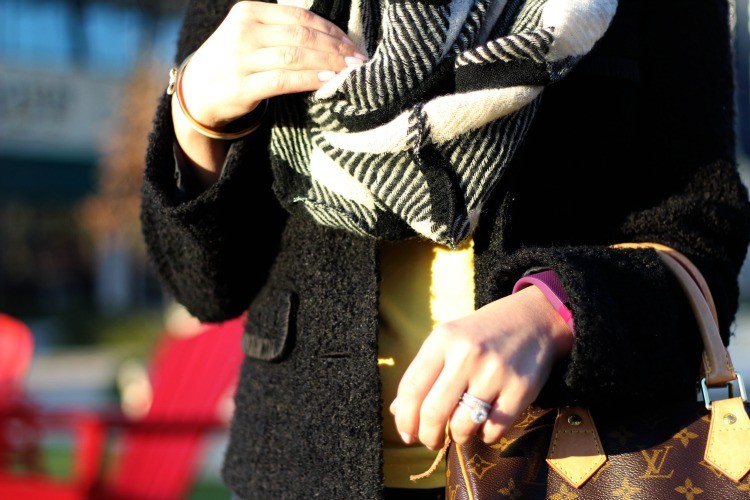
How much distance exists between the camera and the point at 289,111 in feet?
3.26

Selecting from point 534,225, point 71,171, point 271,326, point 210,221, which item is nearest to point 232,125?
point 210,221

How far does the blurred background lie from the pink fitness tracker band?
31.3ft

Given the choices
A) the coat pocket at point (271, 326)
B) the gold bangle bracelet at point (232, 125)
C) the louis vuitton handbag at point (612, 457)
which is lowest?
the coat pocket at point (271, 326)

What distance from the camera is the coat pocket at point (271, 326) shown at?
110 centimetres

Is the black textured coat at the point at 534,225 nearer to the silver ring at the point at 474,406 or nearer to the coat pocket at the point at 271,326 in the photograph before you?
the coat pocket at the point at 271,326

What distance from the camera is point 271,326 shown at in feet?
3.74

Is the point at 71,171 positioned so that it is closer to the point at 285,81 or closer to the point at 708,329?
the point at 285,81

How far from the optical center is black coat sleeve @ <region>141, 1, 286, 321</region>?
107cm

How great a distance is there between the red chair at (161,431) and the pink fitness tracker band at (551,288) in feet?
6.43

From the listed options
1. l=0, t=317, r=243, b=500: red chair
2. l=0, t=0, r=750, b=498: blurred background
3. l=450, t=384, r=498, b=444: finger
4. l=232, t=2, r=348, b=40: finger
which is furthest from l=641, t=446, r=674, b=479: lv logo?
l=0, t=0, r=750, b=498: blurred background

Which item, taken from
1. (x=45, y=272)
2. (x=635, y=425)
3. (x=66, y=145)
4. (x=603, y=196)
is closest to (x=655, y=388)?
(x=635, y=425)

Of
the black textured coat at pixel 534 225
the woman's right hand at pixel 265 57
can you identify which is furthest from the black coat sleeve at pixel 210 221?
the woman's right hand at pixel 265 57

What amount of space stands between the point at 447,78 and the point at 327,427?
1.52ft

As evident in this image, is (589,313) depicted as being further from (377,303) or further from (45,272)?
(45,272)
